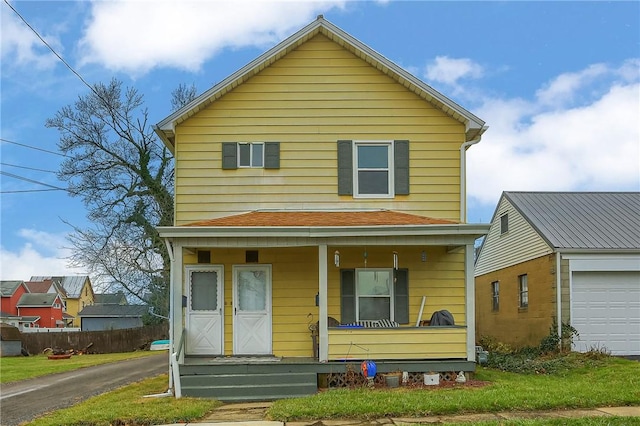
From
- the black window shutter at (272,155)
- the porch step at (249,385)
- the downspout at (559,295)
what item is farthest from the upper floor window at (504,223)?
the porch step at (249,385)

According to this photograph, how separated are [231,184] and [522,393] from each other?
763cm

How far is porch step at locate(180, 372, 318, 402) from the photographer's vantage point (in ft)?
37.8

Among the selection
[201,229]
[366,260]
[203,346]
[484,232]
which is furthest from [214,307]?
[484,232]

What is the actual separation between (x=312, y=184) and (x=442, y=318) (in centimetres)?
417

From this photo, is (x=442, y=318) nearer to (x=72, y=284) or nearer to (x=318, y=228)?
(x=318, y=228)

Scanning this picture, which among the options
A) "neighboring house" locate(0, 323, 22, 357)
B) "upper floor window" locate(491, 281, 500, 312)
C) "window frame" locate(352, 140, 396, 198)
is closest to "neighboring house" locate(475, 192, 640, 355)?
"upper floor window" locate(491, 281, 500, 312)

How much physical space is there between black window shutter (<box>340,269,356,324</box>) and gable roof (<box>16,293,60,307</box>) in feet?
190

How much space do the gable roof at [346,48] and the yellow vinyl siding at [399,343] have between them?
4.81 meters

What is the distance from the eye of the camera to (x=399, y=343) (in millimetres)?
12438

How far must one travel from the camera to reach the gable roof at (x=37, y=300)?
63656mm

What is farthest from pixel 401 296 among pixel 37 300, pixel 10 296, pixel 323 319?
pixel 37 300

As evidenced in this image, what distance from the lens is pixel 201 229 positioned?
40.2ft

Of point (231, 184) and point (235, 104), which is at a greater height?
point (235, 104)

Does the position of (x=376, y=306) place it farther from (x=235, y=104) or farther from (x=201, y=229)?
(x=235, y=104)
